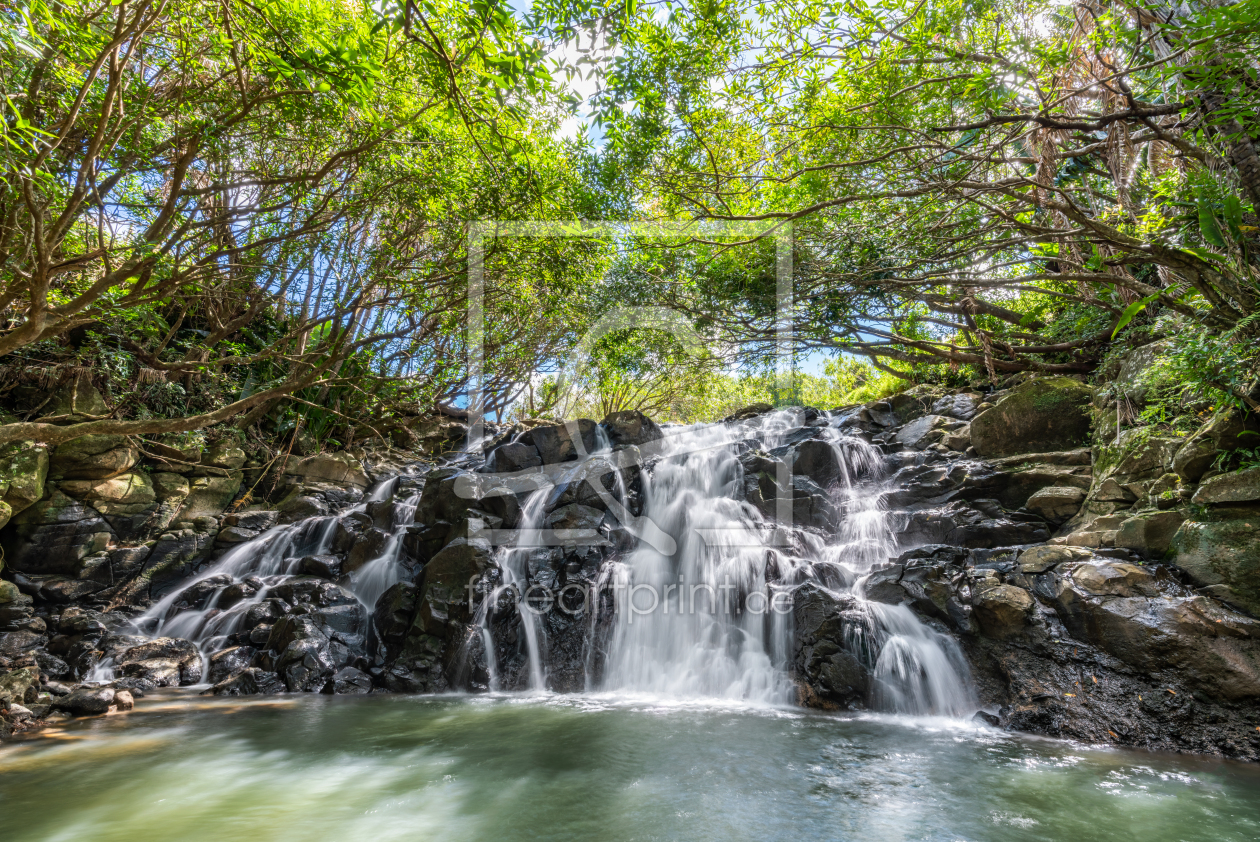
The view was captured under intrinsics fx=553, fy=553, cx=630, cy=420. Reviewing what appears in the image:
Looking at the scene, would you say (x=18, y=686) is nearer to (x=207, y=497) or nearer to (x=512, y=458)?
(x=207, y=497)

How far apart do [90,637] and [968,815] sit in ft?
32.9

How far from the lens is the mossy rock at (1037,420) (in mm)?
8203

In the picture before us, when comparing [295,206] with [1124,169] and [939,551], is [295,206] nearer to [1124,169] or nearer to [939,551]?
[939,551]

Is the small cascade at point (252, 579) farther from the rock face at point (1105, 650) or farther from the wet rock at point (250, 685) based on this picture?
the rock face at point (1105, 650)

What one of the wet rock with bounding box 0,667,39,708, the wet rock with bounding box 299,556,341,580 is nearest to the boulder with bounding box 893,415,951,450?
the wet rock with bounding box 299,556,341,580

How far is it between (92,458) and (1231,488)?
15050 millimetres

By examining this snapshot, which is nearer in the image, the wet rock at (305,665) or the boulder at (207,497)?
the wet rock at (305,665)

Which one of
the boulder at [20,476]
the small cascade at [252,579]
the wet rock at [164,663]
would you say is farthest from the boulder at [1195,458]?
the boulder at [20,476]

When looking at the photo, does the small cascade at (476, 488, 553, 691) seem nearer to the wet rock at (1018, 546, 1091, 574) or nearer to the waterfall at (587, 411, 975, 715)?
the waterfall at (587, 411, 975, 715)

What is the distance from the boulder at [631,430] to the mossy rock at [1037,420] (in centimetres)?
654

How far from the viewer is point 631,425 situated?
42.8 feet

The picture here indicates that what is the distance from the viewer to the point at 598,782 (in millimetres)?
3996

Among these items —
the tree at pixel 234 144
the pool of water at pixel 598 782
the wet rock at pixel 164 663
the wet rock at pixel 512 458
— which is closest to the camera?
the pool of water at pixel 598 782

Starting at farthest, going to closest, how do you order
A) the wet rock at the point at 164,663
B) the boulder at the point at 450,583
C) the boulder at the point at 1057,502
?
1. the boulder at the point at 450,583
2. the boulder at the point at 1057,502
3. the wet rock at the point at 164,663
